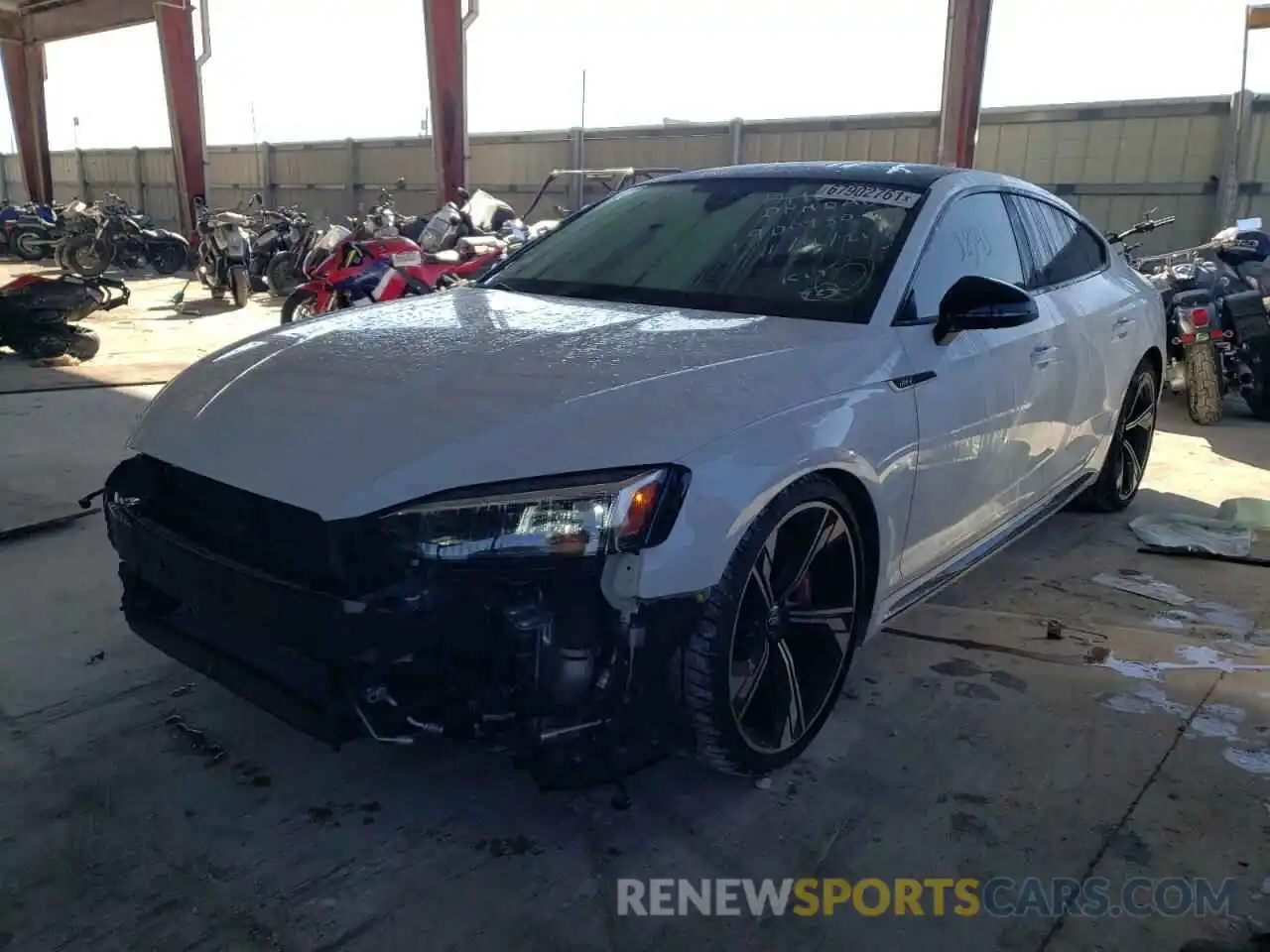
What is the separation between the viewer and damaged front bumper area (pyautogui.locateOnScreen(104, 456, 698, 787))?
1935mm

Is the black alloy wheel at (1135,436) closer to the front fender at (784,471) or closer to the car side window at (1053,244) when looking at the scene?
the car side window at (1053,244)

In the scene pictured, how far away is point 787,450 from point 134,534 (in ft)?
5.03

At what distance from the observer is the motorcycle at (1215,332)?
22.7ft

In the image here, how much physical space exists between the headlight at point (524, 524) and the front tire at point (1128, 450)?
129 inches

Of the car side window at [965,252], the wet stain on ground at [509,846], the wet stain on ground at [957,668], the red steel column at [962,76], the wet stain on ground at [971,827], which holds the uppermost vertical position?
the red steel column at [962,76]

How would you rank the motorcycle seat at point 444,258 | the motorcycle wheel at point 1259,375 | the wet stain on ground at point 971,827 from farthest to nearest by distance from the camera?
the motorcycle seat at point 444,258 → the motorcycle wheel at point 1259,375 → the wet stain on ground at point 971,827

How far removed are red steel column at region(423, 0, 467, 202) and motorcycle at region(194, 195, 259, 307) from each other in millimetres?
2942

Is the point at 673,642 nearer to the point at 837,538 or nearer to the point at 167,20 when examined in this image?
the point at 837,538

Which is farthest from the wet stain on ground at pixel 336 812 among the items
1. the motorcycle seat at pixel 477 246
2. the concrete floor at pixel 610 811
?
the motorcycle seat at pixel 477 246

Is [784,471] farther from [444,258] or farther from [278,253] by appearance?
[278,253]

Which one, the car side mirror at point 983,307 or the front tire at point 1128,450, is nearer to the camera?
the car side mirror at point 983,307

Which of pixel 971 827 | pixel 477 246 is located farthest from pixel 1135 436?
pixel 477 246

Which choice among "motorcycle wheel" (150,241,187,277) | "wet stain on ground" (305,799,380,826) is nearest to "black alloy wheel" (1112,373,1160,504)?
"wet stain on ground" (305,799,380,826)

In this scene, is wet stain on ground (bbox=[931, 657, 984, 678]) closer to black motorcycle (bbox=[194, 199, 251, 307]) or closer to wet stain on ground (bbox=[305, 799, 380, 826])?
wet stain on ground (bbox=[305, 799, 380, 826])
